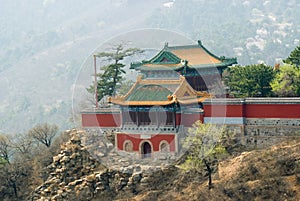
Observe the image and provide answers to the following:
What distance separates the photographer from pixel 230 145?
95.9 ft

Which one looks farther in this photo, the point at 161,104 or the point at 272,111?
the point at 161,104

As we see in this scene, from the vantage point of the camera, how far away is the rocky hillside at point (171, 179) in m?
24.9

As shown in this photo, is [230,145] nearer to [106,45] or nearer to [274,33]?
[106,45]

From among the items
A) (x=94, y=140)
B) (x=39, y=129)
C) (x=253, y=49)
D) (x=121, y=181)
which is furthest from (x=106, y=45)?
(x=253, y=49)

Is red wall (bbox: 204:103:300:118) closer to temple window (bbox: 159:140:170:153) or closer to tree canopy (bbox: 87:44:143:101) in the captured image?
temple window (bbox: 159:140:170:153)

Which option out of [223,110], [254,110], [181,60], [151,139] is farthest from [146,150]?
[254,110]

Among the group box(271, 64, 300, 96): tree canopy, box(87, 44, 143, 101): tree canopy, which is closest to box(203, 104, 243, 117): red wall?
box(271, 64, 300, 96): tree canopy

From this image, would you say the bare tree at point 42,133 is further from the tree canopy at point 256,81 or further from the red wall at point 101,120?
the tree canopy at point 256,81

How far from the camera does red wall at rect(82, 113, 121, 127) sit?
32.3 meters

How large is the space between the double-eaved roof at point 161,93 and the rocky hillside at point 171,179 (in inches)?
133

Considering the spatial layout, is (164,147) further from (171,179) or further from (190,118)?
(171,179)

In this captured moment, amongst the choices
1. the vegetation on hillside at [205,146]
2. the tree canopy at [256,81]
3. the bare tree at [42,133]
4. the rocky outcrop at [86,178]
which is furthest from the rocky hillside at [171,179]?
the bare tree at [42,133]

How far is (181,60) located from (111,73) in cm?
737

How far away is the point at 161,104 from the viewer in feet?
97.5
